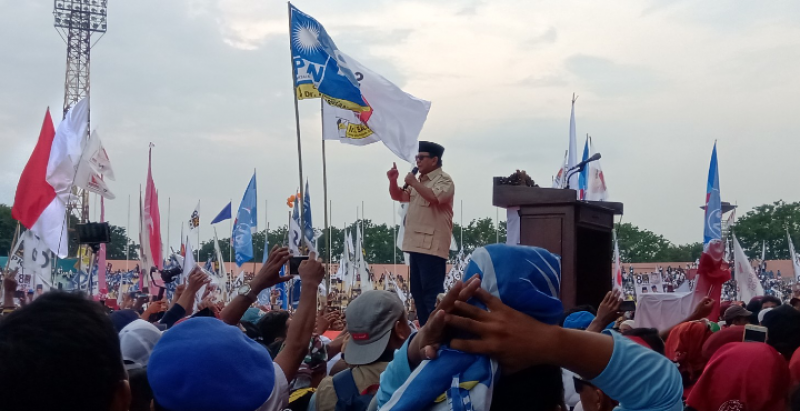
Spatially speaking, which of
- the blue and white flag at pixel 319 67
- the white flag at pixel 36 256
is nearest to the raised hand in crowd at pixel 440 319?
the blue and white flag at pixel 319 67

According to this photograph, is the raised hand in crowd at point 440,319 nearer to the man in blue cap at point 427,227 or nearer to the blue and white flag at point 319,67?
the man in blue cap at point 427,227

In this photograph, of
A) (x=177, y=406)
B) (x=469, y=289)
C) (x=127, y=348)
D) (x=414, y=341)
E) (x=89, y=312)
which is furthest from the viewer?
(x=127, y=348)

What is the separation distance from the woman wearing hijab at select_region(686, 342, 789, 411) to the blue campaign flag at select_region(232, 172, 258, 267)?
69.8ft

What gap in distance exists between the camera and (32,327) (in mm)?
1672

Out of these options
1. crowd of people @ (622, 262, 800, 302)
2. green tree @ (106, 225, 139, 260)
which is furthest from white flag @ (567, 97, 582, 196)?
green tree @ (106, 225, 139, 260)

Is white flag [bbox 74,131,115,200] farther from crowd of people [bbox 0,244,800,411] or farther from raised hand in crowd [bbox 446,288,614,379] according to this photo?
raised hand in crowd [bbox 446,288,614,379]

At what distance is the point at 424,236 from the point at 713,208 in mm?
7492

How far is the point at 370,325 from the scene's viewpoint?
332 cm

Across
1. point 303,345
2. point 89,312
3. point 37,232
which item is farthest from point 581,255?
point 37,232

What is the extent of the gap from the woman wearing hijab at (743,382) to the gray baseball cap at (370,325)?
4.66ft

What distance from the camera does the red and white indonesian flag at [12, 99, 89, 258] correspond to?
35.1 ft

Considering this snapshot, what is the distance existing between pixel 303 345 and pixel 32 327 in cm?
145

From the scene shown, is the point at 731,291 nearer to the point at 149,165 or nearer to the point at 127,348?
the point at 149,165

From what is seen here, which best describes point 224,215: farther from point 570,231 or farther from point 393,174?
point 570,231
